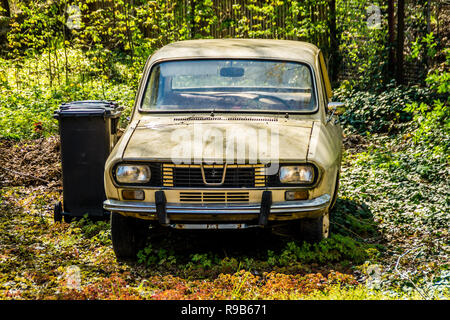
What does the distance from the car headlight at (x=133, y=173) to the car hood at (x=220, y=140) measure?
9 cm

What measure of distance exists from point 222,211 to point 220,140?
24.8 inches

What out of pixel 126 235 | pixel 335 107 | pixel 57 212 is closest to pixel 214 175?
pixel 126 235

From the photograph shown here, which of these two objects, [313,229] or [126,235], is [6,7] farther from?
[313,229]

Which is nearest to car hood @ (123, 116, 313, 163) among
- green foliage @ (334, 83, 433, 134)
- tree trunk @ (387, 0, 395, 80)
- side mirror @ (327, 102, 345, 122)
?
side mirror @ (327, 102, 345, 122)

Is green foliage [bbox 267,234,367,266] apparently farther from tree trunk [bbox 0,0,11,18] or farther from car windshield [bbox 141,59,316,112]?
tree trunk [bbox 0,0,11,18]

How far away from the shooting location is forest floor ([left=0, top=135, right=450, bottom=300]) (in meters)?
4.58

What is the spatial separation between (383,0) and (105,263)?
1044 cm

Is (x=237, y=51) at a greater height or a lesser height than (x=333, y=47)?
greater

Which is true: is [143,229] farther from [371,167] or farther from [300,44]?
[371,167]

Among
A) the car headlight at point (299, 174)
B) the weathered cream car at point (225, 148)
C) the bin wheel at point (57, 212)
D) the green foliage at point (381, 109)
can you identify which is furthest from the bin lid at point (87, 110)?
the green foliage at point (381, 109)

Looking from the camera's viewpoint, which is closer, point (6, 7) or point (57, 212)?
point (57, 212)

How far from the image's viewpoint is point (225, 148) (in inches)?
194

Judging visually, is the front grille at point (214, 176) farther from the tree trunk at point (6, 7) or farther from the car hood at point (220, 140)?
the tree trunk at point (6, 7)
